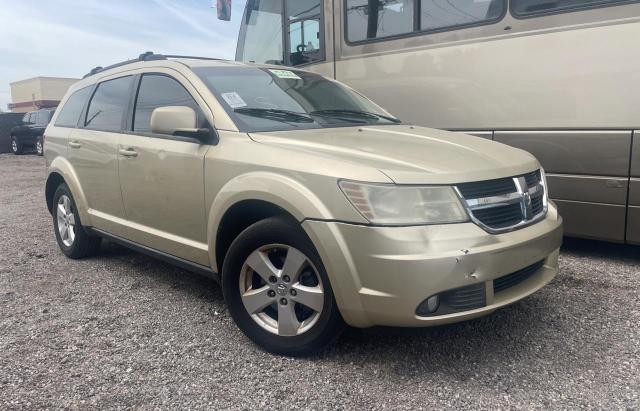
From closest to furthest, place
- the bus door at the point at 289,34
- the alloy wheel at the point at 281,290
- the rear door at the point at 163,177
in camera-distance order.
Result: 1. the alloy wheel at the point at 281,290
2. the rear door at the point at 163,177
3. the bus door at the point at 289,34

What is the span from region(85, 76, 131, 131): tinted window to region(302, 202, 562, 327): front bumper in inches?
94.1

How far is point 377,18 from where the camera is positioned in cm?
543

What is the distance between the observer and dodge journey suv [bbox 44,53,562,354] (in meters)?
2.44

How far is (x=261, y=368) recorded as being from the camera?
2771mm

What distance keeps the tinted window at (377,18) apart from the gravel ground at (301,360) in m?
2.90

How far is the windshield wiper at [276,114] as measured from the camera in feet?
10.9

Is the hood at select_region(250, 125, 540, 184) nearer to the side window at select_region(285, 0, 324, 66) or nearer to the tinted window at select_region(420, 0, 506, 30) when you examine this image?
the tinted window at select_region(420, 0, 506, 30)

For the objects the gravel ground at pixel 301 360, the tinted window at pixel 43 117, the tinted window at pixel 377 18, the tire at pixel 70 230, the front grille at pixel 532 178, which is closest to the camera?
the gravel ground at pixel 301 360

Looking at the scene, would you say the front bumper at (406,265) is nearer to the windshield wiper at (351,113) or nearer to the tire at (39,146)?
the windshield wiper at (351,113)

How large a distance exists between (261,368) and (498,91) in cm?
331

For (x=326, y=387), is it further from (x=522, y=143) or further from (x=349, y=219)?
(x=522, y=143)

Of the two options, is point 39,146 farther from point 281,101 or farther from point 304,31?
point 281,101

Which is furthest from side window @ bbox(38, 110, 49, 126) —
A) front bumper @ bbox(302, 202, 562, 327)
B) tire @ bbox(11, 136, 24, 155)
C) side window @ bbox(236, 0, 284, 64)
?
front bumper @ bbox(302, 202, 562, 327)

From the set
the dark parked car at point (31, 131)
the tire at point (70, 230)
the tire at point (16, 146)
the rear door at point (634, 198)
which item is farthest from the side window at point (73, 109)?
the tire at point (16, 146)
